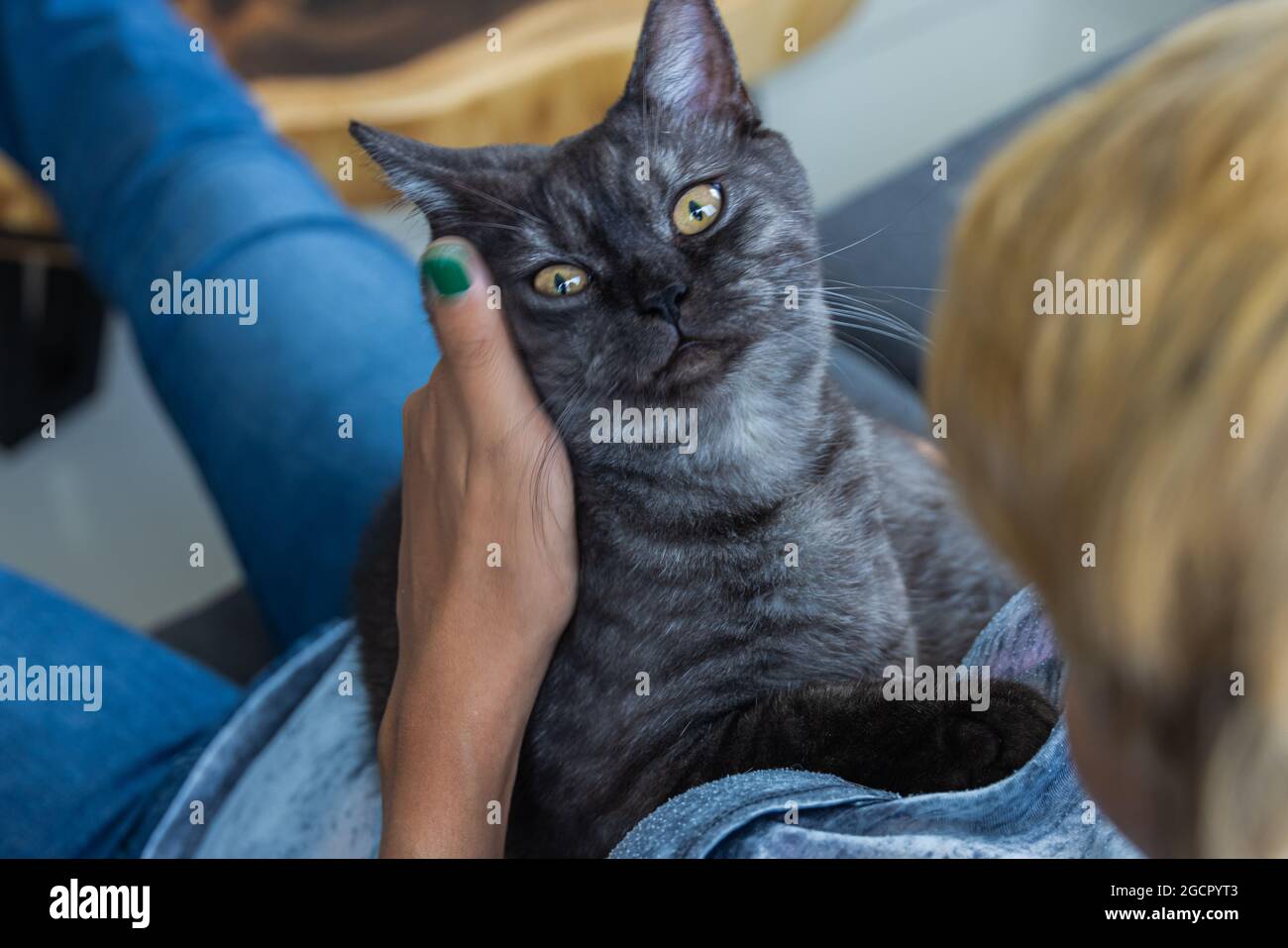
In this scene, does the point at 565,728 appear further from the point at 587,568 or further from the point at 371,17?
the point at 371,17

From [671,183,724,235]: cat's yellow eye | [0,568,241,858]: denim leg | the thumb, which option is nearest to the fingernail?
the thumb

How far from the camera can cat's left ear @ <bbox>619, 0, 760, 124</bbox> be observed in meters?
0.48

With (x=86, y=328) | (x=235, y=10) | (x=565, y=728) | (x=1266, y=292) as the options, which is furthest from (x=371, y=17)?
(x=1266, y=292)

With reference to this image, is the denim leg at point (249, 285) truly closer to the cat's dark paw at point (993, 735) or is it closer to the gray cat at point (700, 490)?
the gray cat at point (700, 490)

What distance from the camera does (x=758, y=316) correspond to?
54 centimetres

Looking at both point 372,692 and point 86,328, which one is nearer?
point 372,692

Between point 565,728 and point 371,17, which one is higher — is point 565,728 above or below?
below

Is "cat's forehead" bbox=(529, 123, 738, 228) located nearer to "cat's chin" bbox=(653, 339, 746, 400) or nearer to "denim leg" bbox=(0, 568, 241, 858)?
"cat's chin" bbox=(653, 339, 746, 400)

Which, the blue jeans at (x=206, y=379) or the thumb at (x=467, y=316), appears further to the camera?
the blue jeans at (x=206, y=379)

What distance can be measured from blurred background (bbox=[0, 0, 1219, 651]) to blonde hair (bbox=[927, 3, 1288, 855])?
0.47 feet

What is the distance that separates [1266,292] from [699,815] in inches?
13.2

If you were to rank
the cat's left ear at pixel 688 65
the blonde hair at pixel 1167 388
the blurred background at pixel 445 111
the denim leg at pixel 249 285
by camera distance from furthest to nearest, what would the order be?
the denim leg at pixel 249 285 < the blurred background at pixel 445 111 < the cat's left ear at pixel 688 65 < the blonde hair at pixel 1167 388

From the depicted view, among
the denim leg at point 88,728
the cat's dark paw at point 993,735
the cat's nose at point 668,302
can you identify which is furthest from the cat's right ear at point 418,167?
the denim leg at point 88,728

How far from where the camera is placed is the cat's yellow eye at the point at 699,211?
516 mm
